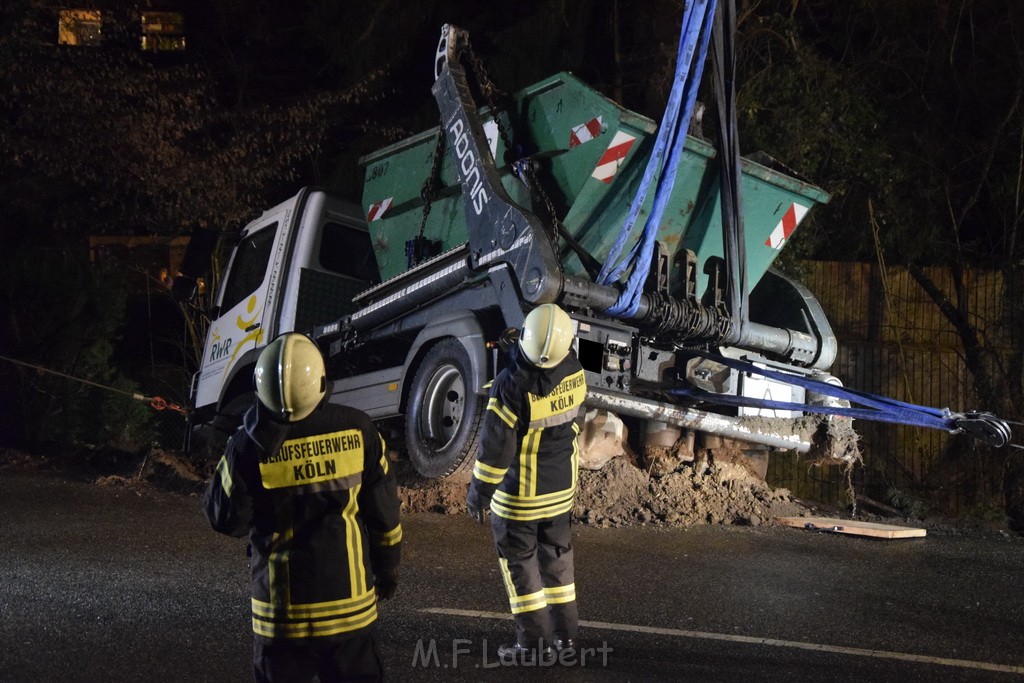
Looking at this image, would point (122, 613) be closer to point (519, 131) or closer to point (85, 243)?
point (519, 131)

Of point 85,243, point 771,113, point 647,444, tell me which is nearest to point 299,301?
point 647,444

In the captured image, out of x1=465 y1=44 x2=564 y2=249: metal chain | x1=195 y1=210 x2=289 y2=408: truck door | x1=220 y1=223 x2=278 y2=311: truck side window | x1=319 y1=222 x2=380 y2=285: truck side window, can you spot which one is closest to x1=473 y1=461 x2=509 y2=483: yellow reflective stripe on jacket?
x1=465 y1=44 x2=564 y2=249: metal chain

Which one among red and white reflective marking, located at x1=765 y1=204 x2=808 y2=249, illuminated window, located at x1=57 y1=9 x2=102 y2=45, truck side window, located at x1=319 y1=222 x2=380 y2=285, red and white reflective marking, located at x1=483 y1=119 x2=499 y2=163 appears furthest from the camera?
illuminated window, located at x1=57 y1=9 x2=102 y2=45

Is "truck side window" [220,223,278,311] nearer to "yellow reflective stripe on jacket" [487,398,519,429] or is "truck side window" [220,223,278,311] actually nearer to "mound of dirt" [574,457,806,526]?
"mound of dirt" [574,457,806,526]

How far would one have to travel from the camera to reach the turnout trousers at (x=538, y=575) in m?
3.93

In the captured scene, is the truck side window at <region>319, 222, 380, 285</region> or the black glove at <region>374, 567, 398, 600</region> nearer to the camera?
the black glove at <region>374, 567, 398, 600</region>

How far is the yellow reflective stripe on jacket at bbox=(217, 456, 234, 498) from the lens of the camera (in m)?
2.70

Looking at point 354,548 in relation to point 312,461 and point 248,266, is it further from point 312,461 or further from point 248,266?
point 248,266

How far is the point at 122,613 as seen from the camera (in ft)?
15.0

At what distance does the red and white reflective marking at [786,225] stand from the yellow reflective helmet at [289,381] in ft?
15.2

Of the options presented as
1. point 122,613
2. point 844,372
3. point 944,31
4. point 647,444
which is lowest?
point 122,613

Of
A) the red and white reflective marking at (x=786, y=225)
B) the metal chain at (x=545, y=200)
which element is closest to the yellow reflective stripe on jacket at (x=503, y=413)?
the metal chain at (x=545, y=200)

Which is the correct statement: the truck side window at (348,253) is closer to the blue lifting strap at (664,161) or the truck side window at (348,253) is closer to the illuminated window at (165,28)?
the blue lifting strap at (664,161)

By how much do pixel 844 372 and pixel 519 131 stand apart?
5031mm
